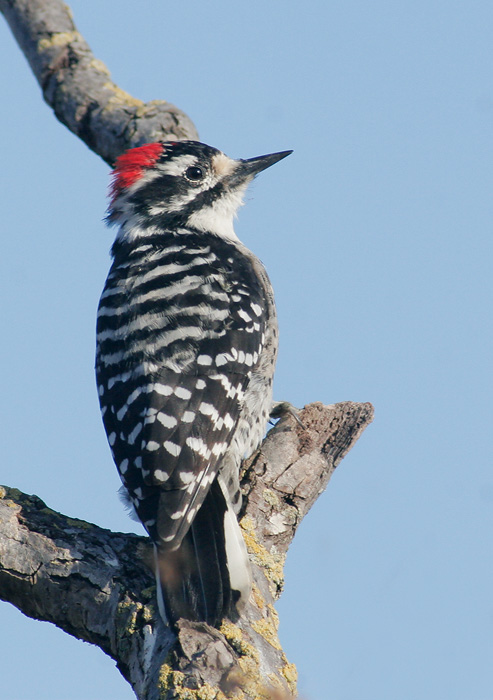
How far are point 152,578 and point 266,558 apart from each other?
0.61 meters

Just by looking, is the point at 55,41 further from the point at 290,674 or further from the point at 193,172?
the point at 290,674

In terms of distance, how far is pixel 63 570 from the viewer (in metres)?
3.50

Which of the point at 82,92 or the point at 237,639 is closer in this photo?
the point at 237,639

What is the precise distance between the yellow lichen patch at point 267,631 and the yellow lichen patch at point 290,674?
87 mm

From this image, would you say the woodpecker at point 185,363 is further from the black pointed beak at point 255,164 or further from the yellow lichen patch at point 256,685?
the yellow lichen patch at point 256,685

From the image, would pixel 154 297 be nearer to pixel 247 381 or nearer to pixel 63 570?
pixel 247 381

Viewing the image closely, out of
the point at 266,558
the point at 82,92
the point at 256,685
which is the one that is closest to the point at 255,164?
the point at 82,92

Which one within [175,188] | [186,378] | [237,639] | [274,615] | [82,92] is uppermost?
[82,92]

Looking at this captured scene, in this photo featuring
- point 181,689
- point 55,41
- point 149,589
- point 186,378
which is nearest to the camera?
point 181,689

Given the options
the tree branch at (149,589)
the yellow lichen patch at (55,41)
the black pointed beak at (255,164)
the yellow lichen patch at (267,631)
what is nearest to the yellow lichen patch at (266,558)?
the tree branch at (149,589)

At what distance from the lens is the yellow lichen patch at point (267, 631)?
3291 millimetres

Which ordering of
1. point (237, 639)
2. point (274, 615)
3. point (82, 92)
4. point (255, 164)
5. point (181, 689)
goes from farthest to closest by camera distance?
point (82, 92)
point (255, 164)
point (274, 615)
point (237, 639)
point (181, 689)

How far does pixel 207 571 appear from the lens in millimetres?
3430

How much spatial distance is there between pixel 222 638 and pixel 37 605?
910mm
